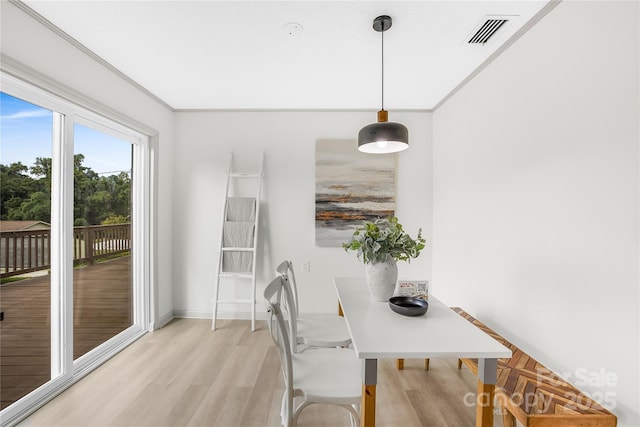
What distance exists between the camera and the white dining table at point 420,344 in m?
1.11

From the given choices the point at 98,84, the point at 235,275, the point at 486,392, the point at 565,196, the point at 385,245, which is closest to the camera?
the point at 486,392

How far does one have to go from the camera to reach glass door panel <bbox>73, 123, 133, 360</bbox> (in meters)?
2.18

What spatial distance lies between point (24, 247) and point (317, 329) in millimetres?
1955

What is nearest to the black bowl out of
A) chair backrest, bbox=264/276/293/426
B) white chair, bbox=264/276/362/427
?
white chair, bbox=264/276/362/427

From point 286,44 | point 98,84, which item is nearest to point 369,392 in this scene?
point 286,44

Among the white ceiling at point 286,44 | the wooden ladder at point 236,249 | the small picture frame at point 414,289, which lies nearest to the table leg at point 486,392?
the small picture frame at point 414,289

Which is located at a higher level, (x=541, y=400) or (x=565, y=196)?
(x=565, y=196)

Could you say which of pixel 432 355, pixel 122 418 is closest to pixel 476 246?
pixel 432 355

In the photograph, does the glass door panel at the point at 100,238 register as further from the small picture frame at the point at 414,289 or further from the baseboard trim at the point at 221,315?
the small picture frame at the point at 414,289

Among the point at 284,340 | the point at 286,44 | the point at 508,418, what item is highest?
the point at 286,44

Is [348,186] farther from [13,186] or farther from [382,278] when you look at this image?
[13,186]

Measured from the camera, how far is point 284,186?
3.23 meters

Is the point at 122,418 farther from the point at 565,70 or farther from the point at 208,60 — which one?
the point at 565,70

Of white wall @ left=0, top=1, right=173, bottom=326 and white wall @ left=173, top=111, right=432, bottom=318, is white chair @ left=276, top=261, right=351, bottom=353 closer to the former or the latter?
white wall @ left=173, top=111, right=432, bottom=318
